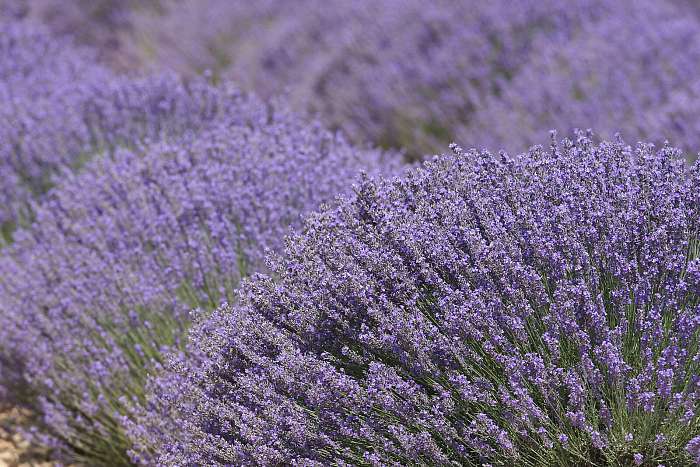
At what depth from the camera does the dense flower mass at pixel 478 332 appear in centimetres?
186

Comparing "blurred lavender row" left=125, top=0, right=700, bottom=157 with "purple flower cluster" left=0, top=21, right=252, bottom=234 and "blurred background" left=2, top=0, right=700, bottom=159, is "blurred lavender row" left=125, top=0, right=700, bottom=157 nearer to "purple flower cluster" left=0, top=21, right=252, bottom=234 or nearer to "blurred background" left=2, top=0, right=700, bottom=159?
"blurred background" left=2, top=0, right=700, bottom=159

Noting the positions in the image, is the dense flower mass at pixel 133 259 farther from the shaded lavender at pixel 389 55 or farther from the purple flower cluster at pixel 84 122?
the shaded lavender at pixel 389 55

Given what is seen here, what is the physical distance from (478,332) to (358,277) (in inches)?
13.5

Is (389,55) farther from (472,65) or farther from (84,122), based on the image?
(84,122)

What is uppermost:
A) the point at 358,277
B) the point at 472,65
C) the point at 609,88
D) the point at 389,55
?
the point at 389,55

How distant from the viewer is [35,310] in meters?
3.03

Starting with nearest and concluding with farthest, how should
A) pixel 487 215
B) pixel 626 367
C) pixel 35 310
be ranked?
pixel 626 367 → pixel 487 215 → pixel 35 310

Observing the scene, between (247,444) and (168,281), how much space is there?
922 millimetres

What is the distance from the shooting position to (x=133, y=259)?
299cm

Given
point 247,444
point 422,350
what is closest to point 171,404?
point 247,444

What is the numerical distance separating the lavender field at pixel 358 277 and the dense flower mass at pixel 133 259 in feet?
0.05

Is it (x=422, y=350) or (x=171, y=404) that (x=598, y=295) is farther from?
(x=171, y=404)

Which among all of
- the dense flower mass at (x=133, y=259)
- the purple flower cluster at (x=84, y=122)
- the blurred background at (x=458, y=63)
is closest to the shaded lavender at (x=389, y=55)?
the blurred background at (x=458, y=63)

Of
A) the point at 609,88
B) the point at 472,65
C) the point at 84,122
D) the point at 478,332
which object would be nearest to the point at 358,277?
the point at 478,332
